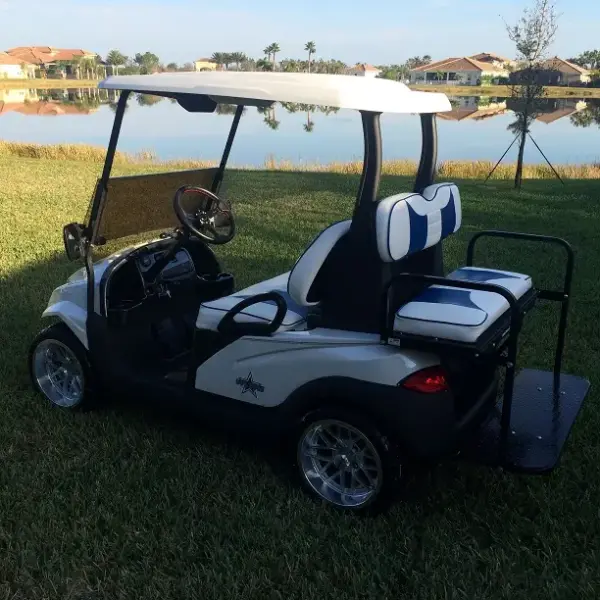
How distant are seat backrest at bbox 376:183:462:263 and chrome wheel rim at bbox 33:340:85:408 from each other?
2028 mm

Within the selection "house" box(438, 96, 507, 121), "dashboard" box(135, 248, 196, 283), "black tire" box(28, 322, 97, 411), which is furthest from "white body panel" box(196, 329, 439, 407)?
"house" box(438, 96, 507, 121)

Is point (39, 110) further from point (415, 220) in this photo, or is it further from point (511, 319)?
point (511, 319)

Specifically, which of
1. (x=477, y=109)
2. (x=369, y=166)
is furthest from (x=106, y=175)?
(x=477, y=109)

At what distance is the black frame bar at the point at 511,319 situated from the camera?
7.93 ft

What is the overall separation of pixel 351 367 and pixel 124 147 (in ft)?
5.85

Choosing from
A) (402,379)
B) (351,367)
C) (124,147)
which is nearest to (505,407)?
(402,379)

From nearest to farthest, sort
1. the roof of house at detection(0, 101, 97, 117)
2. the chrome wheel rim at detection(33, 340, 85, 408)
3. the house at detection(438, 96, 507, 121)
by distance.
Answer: the chrome wheel rim at detection(33, 340, 85, 408) → the roof of house at detection(0, 101, 97, 117) → the house at detection(438, 96, 507, 121)

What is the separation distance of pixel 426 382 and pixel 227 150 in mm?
2236

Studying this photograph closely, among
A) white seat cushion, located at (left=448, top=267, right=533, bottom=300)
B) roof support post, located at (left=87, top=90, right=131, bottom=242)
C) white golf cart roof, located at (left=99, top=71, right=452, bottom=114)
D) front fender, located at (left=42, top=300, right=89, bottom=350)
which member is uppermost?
white golf cart roof, located at (left=99, top=71, right=452, bottom=114)

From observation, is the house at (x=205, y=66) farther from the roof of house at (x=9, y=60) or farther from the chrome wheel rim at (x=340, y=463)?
the roof of house at (x=9, y=60)

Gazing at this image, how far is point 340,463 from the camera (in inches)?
111

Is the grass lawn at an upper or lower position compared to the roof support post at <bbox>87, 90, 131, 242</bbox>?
lower

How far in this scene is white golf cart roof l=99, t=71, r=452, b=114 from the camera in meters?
2.47

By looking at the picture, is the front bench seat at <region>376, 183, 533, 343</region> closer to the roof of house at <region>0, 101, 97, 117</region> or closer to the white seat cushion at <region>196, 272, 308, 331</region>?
the white seat cushion at <region>196, 272, 308, 331</region>
